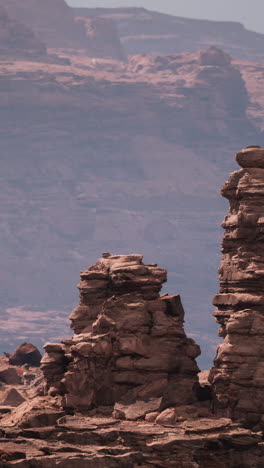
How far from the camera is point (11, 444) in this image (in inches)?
2928

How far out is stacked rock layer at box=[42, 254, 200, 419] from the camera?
8419 cm

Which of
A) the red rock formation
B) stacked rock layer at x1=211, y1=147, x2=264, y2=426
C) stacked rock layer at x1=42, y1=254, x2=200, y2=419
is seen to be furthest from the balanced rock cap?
the red rock formation

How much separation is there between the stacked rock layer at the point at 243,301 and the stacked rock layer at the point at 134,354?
281cm

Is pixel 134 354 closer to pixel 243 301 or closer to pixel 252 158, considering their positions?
pixel 243 301

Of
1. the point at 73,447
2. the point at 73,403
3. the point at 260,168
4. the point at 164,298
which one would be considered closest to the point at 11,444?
the point at 73,447

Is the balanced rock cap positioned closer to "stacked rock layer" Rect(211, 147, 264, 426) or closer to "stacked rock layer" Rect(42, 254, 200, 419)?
"stacked rock layer" Rect(211, 147, 264, 426)

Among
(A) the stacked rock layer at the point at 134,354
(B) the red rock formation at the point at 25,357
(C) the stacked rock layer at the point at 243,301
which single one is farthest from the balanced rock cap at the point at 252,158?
(B) the red rock formation at the point at 25,357

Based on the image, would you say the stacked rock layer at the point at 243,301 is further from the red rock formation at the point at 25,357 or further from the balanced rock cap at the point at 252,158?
the red rock formation at the point at 25,357

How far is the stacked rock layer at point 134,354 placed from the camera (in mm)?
84188

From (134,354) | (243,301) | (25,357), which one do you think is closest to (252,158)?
(243,301)

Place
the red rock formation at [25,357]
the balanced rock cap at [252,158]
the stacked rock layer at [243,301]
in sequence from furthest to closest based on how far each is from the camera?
the red rock formation at [25,357] → the balanced rock cap at [252,158] → the stacked rock layer at [243,301]

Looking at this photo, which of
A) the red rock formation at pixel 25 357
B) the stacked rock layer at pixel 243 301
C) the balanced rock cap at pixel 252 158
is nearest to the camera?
the stacked rock layer at pixel 243 301

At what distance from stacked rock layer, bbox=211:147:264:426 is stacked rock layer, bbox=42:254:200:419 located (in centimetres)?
281

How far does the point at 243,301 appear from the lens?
8388cm
